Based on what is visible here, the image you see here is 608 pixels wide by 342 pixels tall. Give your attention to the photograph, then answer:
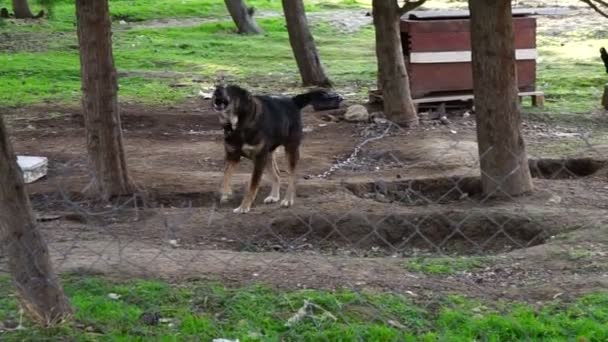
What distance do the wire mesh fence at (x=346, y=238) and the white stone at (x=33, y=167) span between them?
0.36 ft

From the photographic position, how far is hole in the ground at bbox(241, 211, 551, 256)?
295 inches

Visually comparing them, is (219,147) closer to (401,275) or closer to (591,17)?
(401,275)

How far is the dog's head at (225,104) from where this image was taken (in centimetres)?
821

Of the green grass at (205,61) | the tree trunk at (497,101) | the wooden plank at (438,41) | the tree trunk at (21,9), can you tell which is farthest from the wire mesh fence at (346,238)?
the tree trunk at (21,9)

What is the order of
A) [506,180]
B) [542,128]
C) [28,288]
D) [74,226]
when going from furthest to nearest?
[542,128] → [506,180] → [74,226] → [28,288]

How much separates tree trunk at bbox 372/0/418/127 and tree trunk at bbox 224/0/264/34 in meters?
12.6

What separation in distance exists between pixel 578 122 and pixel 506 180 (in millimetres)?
4561

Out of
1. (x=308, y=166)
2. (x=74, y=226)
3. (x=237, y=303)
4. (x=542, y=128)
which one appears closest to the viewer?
(x=237, y=303)

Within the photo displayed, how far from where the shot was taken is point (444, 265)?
6215mm

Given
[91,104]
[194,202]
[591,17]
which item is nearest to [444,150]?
[194,202]

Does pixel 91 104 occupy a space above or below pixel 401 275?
above

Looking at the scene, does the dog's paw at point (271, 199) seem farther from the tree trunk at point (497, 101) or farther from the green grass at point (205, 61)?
the green grass at point (205, 61)

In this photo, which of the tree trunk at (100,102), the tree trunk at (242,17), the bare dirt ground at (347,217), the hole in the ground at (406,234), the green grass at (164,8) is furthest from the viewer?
the green grass at (164,8)

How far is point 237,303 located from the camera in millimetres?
5352
